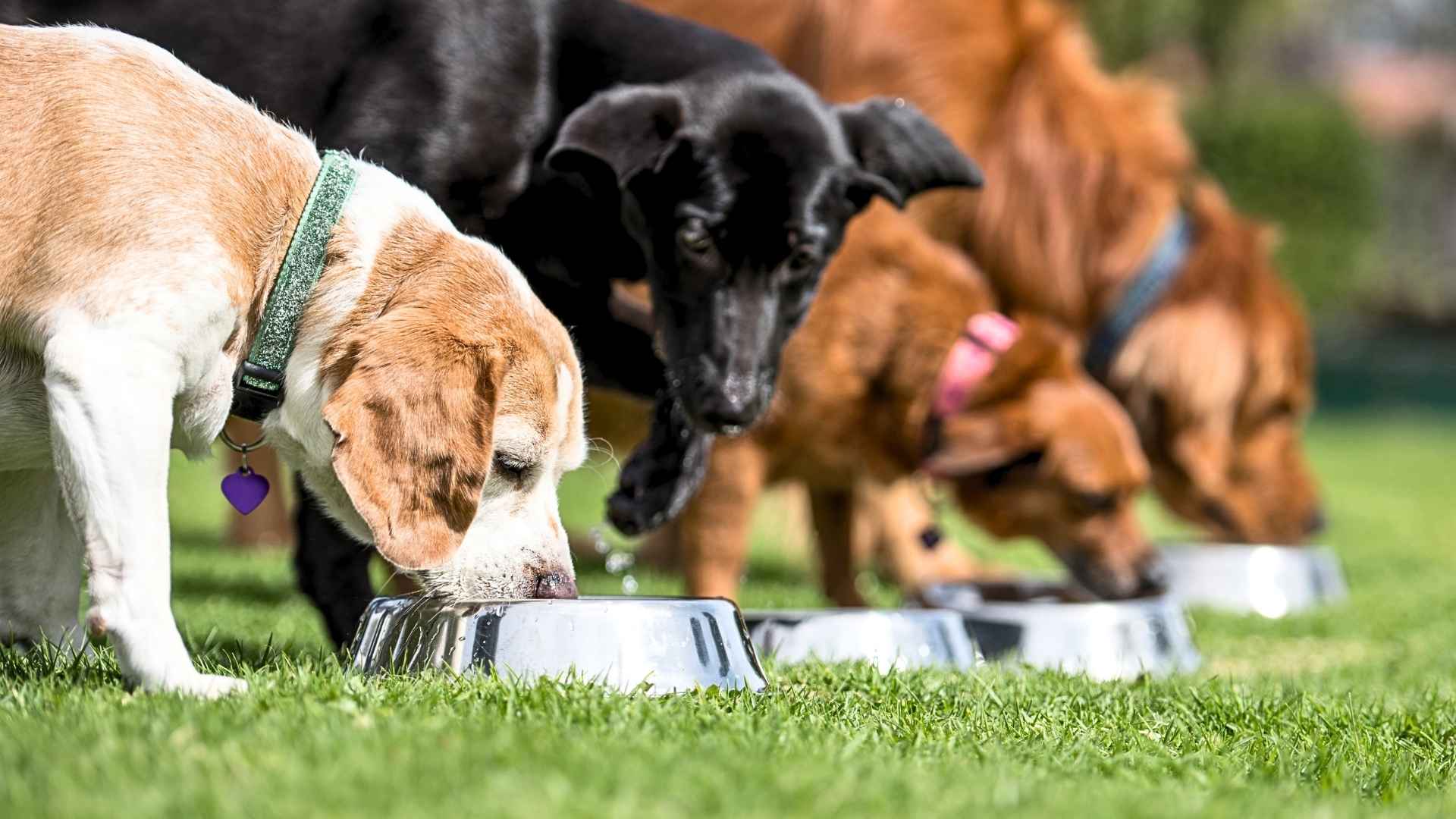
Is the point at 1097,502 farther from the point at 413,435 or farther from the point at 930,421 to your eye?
the point at 413,435

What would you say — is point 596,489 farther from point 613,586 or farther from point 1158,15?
point 1158,15

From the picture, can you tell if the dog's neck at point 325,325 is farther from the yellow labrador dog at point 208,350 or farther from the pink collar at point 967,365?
the pink collar at point 967,365

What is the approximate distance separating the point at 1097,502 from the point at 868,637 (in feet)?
6.74

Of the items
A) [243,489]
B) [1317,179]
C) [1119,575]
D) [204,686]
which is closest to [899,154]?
[1119,575]

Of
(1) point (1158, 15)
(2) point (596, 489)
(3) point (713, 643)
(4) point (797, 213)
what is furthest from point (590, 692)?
(1) point (1158, 15)

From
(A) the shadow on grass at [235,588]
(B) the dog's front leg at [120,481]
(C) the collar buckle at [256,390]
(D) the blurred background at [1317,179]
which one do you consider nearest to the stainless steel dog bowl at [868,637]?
(C) the collar buckle at [256,390]

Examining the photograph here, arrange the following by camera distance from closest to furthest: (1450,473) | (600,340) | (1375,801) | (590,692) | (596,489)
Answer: (1375,801) → (590,692) → (600,340) → (596,489) → (1450,473)

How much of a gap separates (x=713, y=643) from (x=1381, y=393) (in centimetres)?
2298

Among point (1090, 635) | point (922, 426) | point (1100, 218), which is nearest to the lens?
point (1090, 635)

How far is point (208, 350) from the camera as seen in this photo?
114 inches

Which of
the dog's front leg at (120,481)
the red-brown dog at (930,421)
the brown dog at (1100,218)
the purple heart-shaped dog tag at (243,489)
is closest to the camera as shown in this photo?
the dog's front leg at (120,481)

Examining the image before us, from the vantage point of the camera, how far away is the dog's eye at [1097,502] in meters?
5.89

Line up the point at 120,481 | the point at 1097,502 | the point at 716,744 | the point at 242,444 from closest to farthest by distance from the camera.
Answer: the point at 716,744
the point at 120,481
the point at 242,444
the point at 1097,502

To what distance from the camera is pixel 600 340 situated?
464 cm
